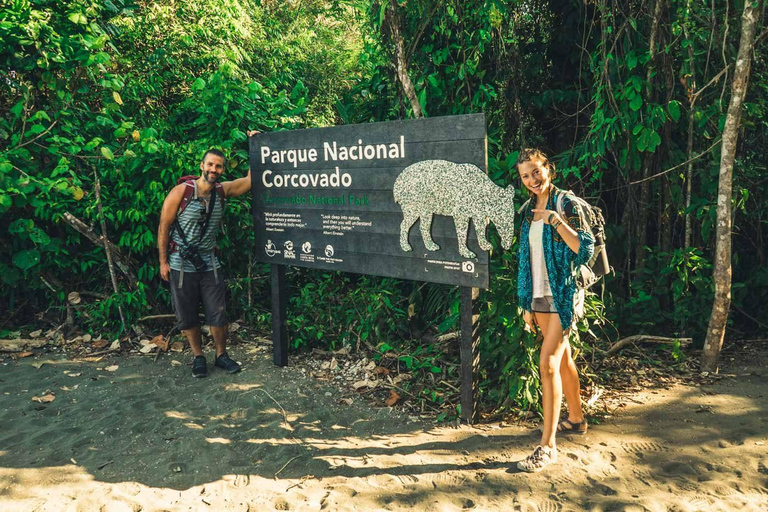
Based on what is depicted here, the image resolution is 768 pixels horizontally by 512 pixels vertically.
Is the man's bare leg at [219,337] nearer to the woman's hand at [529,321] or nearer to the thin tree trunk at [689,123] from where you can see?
the woman's hand at [529,321]

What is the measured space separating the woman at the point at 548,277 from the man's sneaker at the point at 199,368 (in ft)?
9.54

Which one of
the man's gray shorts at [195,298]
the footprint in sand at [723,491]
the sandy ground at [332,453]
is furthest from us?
the man's gray shorts at [195,298]

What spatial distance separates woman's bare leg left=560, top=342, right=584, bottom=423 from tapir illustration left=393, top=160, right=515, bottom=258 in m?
0.81

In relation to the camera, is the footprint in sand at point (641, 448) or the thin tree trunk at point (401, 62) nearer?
the footprint in sand at point (641, 448)

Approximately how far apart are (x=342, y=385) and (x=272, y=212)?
5.27 feet

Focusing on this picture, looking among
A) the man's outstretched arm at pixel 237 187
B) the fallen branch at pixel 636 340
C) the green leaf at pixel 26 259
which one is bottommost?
the fallen branch at pixel 636 340

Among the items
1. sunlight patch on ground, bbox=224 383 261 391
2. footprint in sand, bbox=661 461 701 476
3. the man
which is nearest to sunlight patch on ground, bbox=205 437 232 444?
sunlight patch on ground, bbox=224 383 261 391

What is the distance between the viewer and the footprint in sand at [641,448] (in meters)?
3.69

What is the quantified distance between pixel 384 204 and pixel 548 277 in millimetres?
1385

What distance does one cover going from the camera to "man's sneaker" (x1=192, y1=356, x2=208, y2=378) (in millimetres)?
5199

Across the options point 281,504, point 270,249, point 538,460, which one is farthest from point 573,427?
point 270,249

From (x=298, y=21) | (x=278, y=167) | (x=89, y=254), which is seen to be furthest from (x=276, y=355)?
(x=298, y=21)

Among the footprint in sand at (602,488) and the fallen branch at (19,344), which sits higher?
the fallen branch at (19,344)

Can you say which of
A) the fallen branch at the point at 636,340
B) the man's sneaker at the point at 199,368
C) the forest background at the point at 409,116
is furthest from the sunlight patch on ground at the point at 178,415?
the fallen branch at the point at 636,340
